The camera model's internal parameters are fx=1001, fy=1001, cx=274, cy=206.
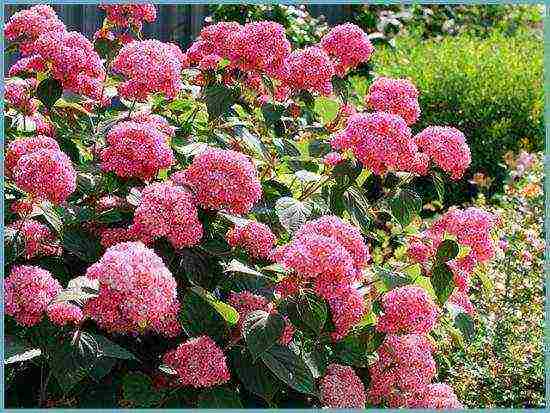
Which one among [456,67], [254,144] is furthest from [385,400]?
[456,67]

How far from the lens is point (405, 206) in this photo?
261 centimetres

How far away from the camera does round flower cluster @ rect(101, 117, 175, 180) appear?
2.29m

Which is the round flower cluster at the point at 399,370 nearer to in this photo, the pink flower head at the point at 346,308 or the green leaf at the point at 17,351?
the pink flower head at the point at 346,308

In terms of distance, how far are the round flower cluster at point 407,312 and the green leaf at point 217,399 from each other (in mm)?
416

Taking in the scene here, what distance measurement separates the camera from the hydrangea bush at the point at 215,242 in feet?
6.82

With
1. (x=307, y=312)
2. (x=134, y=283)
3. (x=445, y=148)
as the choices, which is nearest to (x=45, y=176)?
(x=134, y=283)

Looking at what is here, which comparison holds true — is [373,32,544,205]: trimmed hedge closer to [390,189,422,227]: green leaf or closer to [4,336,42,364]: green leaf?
[390,189,422,227]: green leaf

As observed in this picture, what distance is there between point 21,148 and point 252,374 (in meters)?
0.77

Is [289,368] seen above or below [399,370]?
above

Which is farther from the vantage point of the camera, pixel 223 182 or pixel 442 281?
pixel 442 281

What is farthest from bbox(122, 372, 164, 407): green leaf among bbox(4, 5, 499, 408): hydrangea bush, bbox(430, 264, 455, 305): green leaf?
bbox(430, 264, 455, 305): green leaf

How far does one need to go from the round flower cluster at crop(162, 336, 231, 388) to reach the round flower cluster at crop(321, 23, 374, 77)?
125 cm

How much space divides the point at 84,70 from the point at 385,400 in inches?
46.0

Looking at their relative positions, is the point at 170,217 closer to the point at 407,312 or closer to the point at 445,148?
the point at 407,312
